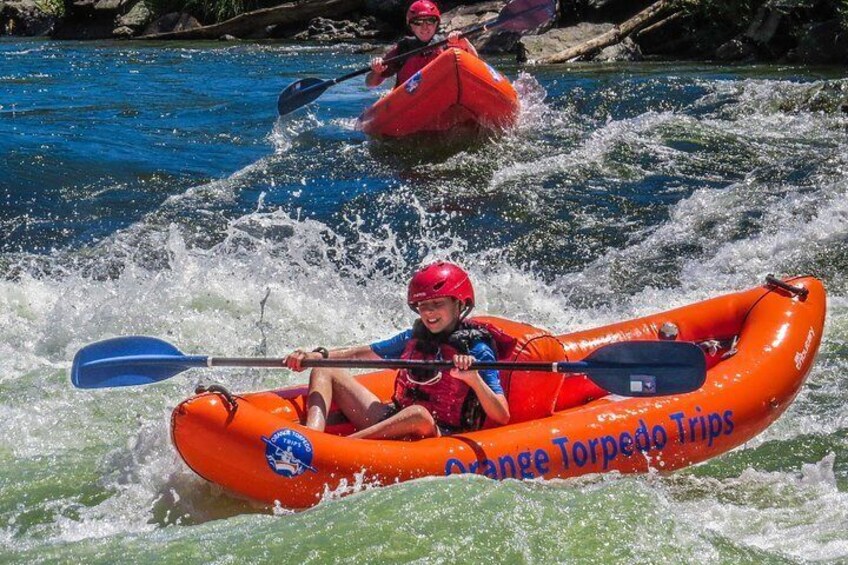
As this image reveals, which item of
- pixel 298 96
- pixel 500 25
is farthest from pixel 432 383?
pixel 500 25

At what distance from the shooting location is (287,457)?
14.7 ft

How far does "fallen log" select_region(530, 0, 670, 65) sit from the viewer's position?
586 inches

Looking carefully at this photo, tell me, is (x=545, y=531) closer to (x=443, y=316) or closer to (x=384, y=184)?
(x=443, y=316)

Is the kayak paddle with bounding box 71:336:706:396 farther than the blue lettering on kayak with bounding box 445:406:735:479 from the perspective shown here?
Yes

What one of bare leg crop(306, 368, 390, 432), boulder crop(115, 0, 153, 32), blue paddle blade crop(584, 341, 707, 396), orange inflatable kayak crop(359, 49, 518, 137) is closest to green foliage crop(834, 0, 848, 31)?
orange inflatable kayak crop(359, 49, 518, 137)

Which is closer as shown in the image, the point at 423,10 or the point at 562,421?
the point at 562,421

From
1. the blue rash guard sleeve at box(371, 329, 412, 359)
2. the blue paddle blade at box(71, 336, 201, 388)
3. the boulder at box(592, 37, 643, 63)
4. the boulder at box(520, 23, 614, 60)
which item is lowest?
the boulder at box(592, 37, 643, 63)

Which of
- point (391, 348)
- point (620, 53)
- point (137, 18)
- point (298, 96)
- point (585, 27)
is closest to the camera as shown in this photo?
point (391, 348)

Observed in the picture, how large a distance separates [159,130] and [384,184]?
123 inches

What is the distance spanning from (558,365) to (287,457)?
1129 mm

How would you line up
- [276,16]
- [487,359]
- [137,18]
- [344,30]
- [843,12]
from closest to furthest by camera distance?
1. [487,359]
2. [843,12]
3. [344,30]
4. [276,16]
5. [137,18]

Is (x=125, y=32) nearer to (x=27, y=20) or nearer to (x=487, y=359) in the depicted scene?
(x=27, y=20)

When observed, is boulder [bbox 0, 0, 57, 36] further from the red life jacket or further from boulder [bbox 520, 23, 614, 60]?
the red life jacket

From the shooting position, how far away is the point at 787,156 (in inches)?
379
